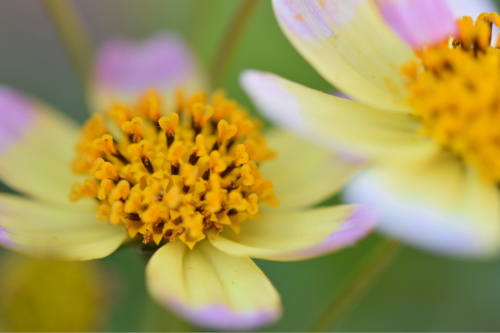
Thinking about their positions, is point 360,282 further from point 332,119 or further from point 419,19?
point 419,19

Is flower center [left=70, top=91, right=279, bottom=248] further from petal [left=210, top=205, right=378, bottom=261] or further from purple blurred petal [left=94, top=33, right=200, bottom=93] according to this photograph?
purple blurred petal [left=94, top=33, right=200, bottom=93]

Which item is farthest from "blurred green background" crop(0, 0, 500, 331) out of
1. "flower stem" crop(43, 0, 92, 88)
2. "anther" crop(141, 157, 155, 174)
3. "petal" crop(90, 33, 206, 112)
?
"anther" crop(141, 157, 155, 174)

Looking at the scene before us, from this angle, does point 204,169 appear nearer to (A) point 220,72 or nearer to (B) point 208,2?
(A) point 220,72

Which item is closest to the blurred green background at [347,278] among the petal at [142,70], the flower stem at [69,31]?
the petal at [142,70]

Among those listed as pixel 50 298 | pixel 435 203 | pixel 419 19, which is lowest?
pixel 50 298

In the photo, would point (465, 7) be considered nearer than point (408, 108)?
No

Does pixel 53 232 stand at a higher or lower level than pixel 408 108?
lower

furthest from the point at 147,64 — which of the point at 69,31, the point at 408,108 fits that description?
the point at 408,108
